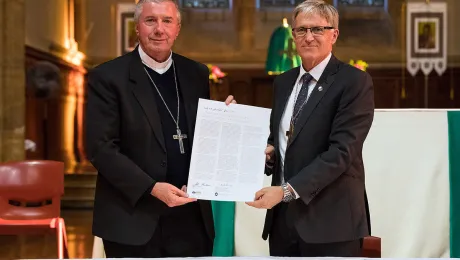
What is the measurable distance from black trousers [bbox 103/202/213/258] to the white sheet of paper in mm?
223

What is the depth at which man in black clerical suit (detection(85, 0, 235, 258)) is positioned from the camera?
2758mm

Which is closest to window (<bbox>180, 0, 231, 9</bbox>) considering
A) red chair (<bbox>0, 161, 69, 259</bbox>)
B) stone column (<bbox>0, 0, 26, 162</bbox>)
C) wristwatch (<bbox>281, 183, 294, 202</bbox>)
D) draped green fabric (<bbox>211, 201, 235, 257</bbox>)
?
stone column (<bbox>0, 0, 26, 162</bbox>)

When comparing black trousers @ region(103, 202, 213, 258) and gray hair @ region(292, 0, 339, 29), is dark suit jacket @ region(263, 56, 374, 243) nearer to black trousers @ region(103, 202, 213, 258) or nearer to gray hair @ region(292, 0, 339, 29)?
gray hair @ region(292, 0, 339, 29)

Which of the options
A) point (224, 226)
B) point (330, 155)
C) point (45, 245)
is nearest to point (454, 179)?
point (224, 226)

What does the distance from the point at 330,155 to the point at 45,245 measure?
543 cm

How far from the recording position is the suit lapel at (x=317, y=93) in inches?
106

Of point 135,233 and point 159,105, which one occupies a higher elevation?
point 159,105

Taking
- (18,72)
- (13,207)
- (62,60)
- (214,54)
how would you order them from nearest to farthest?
(13,207)
(18,72)
(62,60)
(214,54)


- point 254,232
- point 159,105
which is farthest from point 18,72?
point 159,105

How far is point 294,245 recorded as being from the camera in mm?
2738

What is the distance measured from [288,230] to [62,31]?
11.4 metres

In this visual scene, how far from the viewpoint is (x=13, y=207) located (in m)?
5.64

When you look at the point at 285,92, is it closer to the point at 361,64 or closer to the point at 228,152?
the point at 228,152

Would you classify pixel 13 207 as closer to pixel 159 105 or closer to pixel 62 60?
pixel 159 105
